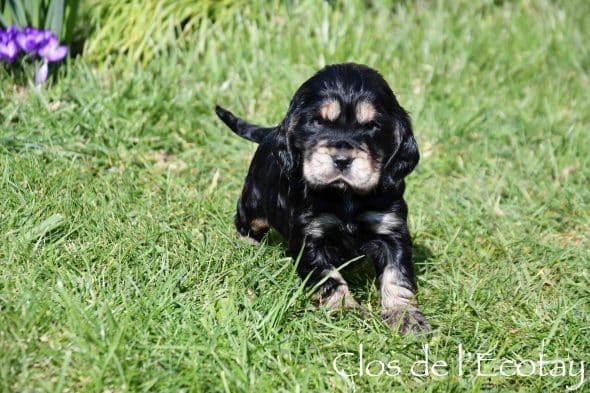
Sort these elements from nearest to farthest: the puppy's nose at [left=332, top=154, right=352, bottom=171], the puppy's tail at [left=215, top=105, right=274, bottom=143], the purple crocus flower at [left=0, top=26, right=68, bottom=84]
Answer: the puppy's nose at [left=332, top=154, right=352, bottom=171] < the puppy's tail at [left=215, top=105, right=274, bottom=143] < the purple crocus flower at [left=0, top=26, right=68, bottom=84]

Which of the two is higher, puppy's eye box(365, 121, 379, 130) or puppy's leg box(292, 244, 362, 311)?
puppy's eye box(365, 121, 379, 130)

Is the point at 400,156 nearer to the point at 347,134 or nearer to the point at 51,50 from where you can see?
the point at 347,134

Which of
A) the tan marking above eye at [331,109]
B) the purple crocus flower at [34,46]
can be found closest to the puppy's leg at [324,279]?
the tan marking above eye at [331,109]

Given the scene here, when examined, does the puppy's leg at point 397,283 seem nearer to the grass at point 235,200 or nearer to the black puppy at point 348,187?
the black puppy at point 348,187

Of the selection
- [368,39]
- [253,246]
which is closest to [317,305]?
[253,246]

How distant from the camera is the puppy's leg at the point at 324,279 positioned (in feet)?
11.5

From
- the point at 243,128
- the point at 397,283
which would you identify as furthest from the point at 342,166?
the point at 243,128

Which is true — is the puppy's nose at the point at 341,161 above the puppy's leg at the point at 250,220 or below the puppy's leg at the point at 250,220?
above

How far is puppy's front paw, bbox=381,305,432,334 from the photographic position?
344cm

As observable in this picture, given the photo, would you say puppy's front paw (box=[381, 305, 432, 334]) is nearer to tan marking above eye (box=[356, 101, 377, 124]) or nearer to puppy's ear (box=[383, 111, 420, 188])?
puppy's ear (box=[383, 111, 420, 188])

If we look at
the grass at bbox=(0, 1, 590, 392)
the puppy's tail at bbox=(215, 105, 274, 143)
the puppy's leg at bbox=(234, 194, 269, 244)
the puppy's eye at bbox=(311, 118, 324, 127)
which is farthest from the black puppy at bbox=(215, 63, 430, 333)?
the puppy's tail at bbox=(215, 105, 274, 143)

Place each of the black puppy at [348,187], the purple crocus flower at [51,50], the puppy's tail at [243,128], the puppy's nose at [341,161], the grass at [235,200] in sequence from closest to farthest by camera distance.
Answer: the grass at [235,200]
the puppy's nose at [341,161]
the black puppy at [348,187]
the puppy's tail at [243,128]
the purple crocus flower at [51,50]

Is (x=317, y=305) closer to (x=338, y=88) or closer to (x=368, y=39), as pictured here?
(x=338, y=88)

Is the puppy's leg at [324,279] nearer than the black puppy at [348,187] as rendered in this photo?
No
